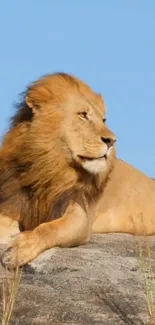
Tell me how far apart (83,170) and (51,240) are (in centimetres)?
49

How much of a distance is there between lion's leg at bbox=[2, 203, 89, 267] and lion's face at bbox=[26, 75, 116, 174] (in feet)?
0.96

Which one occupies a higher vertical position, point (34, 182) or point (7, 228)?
point (34, 182)

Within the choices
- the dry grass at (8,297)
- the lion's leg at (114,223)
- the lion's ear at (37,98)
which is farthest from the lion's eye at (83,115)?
the dry grass at (8,297)

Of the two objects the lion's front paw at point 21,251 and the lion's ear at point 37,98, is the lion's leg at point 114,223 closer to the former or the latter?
the lion's ear at point 37,98

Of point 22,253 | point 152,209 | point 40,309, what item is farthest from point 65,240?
point 152,209

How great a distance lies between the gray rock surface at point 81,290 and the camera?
3.28m

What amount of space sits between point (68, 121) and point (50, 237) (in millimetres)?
716

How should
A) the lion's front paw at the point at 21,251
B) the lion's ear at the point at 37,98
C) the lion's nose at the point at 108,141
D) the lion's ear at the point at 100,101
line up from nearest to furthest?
the lion's front paw at the point at 21,251 < the lion's nose at the point at 108,141 < the lion's ear at the point at 37,98 < the lion's ear at the point at 100,101

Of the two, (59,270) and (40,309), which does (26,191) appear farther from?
(40,309)

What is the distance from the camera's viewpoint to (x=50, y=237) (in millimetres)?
4434

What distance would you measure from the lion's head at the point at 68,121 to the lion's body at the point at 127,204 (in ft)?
4.22

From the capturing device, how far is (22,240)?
423cm

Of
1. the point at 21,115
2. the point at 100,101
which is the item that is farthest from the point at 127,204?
the point at 21,115

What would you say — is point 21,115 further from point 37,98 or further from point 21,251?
point 21,251
